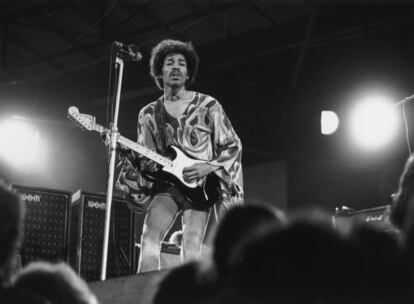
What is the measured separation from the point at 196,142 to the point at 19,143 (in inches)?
272

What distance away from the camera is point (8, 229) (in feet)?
5.27

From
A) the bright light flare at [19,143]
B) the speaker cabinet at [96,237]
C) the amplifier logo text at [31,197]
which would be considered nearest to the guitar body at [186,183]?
the speaker cabinet at [96,237]

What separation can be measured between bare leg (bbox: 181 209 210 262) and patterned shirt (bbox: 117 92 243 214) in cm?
17

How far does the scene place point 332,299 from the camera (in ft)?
4.44

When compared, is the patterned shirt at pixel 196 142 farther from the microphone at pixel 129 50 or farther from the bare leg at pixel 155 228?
the microphone at pixel 129 50

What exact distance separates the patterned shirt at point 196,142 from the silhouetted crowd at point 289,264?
121 inches

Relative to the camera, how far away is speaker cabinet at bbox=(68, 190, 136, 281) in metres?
5.60

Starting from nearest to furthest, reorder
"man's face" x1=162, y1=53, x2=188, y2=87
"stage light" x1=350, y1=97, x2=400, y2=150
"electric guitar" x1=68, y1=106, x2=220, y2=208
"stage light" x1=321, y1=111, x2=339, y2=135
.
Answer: "electric guitar" x1=68, y1=106, x2=220, y2=208 < "man's face" x1=162, y1=53, x2=188, y2=87 < "stage light" x1=350, y1=97, x2=400, y2=150 < "stage light" x1=321, y1=111, x2=339, y2=135

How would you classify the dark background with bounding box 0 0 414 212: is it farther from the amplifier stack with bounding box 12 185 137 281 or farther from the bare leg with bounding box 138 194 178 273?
the bare leg with bounding box 138 194 178 273

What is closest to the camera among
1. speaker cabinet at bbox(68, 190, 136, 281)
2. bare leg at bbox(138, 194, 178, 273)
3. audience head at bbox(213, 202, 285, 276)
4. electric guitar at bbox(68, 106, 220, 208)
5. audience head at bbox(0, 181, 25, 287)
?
audience head at bbox(213, 202, 285, 276)

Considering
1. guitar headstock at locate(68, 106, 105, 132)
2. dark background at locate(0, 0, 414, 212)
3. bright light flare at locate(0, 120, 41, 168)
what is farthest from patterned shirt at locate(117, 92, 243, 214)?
bright light flare at locate(0, 120, 41, 168)

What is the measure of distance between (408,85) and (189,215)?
5.65 metres

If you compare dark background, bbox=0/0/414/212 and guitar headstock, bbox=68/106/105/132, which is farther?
dark background, bbox=0/0/414/212

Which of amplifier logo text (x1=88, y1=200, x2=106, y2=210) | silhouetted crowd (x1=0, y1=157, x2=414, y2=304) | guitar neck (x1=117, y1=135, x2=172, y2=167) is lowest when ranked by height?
silhouetted crowd (x1=0, y1=157, x2=414, y2=304)
